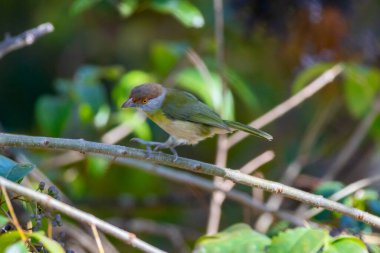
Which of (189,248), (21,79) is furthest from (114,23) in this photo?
(189,248)

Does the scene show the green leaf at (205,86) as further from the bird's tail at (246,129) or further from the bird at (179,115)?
the bird's tail at (246,129)

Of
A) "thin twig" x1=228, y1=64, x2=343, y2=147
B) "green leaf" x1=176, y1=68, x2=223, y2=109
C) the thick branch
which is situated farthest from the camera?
"green leaf" x1=176, y1=68, x2=223, y2=109

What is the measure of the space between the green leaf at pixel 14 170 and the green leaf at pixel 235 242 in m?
0.68

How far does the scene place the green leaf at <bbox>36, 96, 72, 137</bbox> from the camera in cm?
321

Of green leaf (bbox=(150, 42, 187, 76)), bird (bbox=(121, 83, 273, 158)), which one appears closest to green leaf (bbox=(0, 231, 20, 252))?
bird (bbox=(121, 83, 273, 158))

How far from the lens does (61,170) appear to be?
422 cm

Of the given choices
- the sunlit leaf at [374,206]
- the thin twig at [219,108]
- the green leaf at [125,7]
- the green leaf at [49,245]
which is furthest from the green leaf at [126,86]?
the green leaf at [49,245]

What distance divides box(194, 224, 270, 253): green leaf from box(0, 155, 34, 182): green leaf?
678 mm

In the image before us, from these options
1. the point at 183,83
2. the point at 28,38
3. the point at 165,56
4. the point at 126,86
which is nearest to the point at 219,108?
the point at 183,83

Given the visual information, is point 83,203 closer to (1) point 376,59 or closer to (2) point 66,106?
(2) point 66,106

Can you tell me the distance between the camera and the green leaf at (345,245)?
6.26ft

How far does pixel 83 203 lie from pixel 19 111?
3.34 ft

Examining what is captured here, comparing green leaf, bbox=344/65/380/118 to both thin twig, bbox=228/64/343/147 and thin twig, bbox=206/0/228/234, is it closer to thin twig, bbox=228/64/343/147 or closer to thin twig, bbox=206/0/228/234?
thin twig, bbox=228/64/343/147

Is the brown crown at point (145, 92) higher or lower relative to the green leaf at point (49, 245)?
higher
